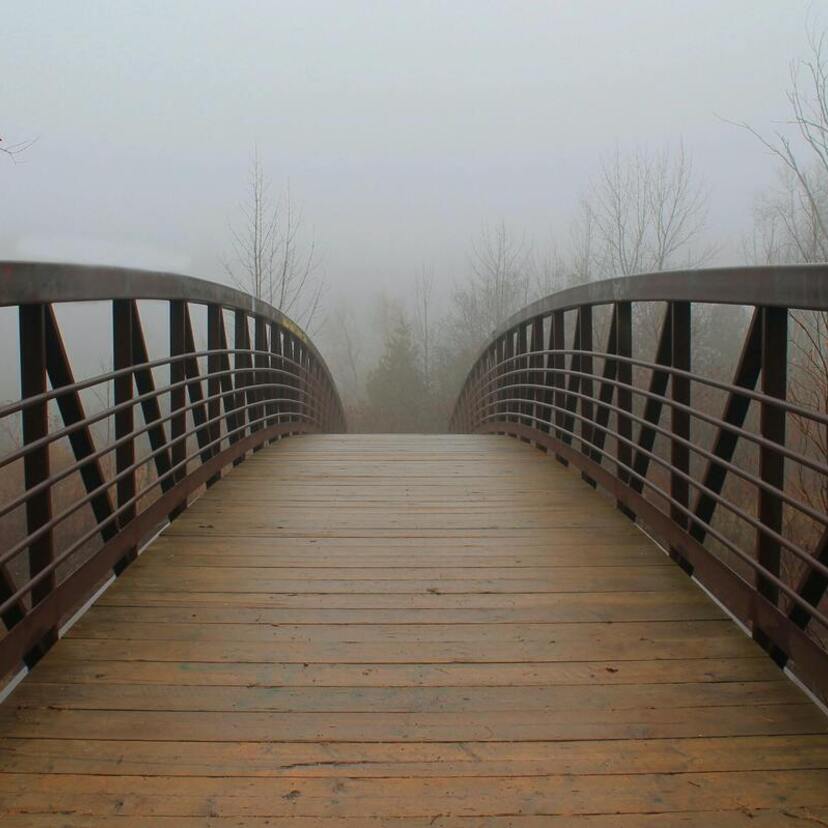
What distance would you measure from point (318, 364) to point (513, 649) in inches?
377

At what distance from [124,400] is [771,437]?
2.62m

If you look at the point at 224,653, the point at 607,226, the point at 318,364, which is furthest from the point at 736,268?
the point at 607,226

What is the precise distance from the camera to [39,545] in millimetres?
2803

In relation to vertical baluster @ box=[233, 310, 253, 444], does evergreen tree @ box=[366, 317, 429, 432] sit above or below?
below

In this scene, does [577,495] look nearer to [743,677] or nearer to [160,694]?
[743,677]

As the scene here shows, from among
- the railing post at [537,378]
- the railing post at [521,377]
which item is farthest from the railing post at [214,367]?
the railing post at [521,377]

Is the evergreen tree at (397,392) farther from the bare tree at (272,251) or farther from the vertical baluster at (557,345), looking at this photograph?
the vertical baluster at (557,345)

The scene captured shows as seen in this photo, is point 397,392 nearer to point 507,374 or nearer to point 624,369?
point 507,374

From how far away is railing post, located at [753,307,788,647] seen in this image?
270cm

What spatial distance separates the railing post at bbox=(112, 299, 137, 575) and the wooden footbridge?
12 mm

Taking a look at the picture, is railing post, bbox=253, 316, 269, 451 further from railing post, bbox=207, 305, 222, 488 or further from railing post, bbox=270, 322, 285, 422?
railing post, bbox=207, 305, 222, 488

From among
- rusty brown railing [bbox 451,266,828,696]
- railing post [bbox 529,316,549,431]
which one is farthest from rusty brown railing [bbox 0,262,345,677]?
railing post [bbox 529,316,549,431]

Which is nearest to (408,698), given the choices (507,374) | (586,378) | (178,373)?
(178,373)

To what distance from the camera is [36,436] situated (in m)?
2.78
